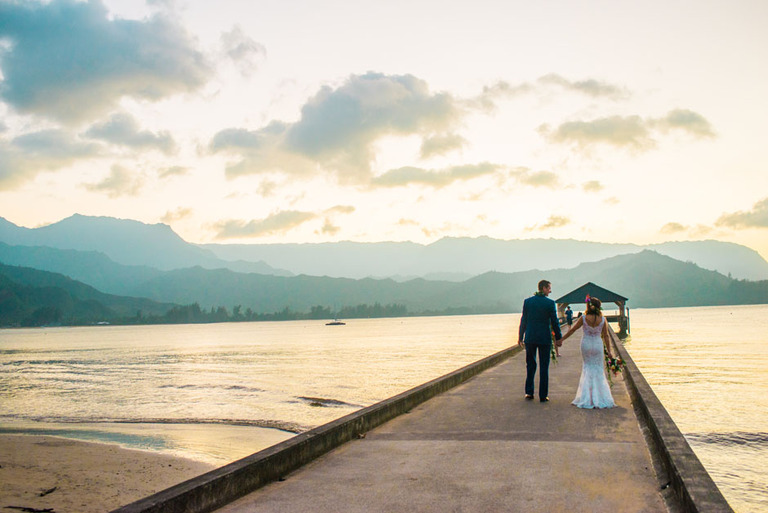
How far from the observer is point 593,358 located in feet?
34.2

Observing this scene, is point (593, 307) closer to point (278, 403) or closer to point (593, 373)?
point (593, 373)

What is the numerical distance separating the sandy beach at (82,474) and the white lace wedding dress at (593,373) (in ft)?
29.3

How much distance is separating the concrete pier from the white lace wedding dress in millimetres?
312

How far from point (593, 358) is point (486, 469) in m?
4.68

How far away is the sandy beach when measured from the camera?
40.3 ft

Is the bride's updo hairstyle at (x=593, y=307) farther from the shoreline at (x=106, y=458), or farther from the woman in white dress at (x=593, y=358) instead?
the shoreline at (x=106, y=458)

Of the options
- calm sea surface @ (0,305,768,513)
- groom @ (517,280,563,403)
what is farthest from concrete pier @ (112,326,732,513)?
calm sea surface @ (0,305,768,513)

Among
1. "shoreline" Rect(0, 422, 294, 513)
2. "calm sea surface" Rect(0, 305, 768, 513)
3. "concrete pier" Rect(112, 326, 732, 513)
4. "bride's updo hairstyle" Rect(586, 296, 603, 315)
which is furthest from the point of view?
"calm sea surface" Rect(0, 305, 768, 513)

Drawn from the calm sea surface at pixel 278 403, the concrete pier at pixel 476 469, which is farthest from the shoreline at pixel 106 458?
the concrete pier at pixel 476 469

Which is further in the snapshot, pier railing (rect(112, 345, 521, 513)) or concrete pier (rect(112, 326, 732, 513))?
concrete pier (rect(112, 326, 732, 513))

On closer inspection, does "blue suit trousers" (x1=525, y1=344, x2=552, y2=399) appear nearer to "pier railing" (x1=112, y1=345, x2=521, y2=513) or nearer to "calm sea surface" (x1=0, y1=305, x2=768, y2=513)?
"pier railing" (x1=112, y1=345, x2=521, y2=513)

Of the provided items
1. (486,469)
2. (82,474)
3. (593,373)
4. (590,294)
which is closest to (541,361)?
(593,373)

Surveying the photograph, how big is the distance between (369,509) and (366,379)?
2956 centimetres

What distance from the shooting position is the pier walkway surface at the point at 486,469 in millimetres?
5430
